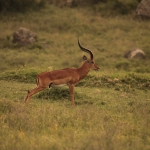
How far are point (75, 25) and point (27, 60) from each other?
16.5ft

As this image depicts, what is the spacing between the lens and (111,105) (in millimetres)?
10609

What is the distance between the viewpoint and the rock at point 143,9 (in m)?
22.1

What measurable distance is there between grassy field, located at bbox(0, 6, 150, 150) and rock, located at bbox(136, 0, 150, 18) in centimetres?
42

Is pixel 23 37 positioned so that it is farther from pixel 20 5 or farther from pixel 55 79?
pixel 55 79

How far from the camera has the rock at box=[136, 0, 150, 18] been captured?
22141mm

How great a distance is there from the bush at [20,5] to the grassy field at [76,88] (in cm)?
53

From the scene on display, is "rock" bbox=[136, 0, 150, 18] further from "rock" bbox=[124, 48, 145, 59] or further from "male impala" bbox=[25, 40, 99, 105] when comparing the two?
"male impala" bbox=[25, 40, 99, 105]

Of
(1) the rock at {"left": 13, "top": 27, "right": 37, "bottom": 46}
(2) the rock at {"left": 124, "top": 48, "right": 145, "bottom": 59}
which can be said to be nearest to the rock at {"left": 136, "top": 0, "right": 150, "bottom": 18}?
(2) the rock at {"left": 124, "top": 48, "right": 145, "bottom": 59}

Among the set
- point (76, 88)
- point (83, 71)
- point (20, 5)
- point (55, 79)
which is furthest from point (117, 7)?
point (55, 79)

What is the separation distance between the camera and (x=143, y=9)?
2238 cm

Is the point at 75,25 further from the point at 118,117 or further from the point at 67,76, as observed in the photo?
the point at 118,117

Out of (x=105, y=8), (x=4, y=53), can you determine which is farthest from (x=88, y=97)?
(x=105, y=8)

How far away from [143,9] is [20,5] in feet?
21.8

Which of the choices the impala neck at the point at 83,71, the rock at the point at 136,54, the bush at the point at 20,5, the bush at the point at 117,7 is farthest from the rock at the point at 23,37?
the impala neck at the point at 83,71
